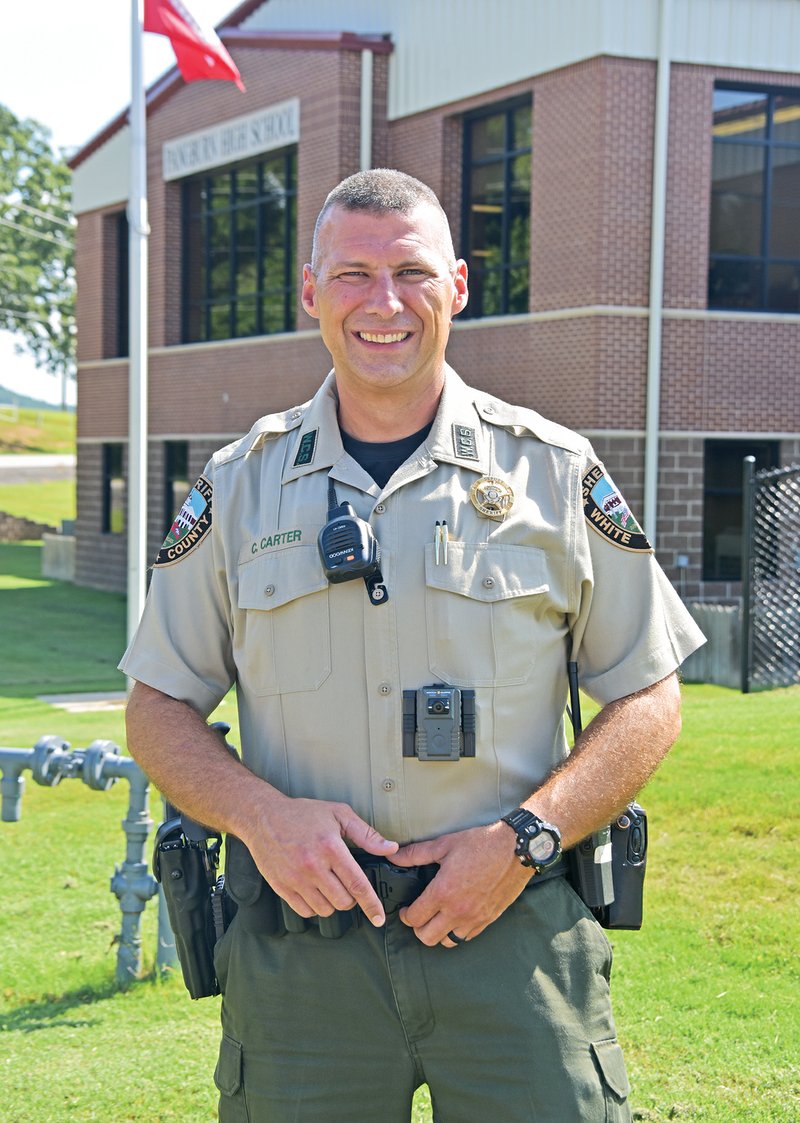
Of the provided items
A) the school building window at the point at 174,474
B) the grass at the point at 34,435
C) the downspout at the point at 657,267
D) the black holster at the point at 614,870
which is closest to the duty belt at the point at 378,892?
the black holster at the point at 614,870

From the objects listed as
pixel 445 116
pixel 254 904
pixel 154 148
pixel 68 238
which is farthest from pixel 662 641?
pixel 68 238

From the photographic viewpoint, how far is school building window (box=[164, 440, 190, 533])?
21594 mm

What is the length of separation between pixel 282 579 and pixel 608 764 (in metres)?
0.62

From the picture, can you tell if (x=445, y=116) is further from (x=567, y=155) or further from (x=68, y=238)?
(x=68, y=238)

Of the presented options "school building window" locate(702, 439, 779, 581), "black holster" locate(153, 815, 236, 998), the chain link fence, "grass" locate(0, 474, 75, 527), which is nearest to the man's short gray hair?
"black holster" locate(153, 815, 236, 998)

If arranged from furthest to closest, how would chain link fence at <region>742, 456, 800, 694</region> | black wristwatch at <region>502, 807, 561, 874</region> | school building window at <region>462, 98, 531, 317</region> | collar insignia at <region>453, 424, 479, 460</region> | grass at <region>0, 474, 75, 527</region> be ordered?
grass at <region>0, 474, 75, 527</region>
school building window at <region>462, 98, 531, 317</region>
chain link fence at <region>742, 456, 800, 694</region>
collar insignia at <region>453, 424, 479, 460</region>
black wristwatch at <region>502, 807, 561, 874</region>

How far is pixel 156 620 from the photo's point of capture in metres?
2.36

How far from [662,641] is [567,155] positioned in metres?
13.7

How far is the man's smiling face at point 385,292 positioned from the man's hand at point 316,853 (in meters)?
0.73

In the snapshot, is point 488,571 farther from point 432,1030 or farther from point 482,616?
point 432,1030

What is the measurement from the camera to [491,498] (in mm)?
2287

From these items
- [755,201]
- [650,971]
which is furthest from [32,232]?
[650,971]

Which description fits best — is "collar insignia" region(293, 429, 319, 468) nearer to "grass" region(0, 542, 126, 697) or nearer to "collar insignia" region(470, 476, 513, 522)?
"collar insignia" region(470, 476, 513, 522)

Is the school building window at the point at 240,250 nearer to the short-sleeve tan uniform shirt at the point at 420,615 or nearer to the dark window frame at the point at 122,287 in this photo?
the dark window frame at the point at 122,287
